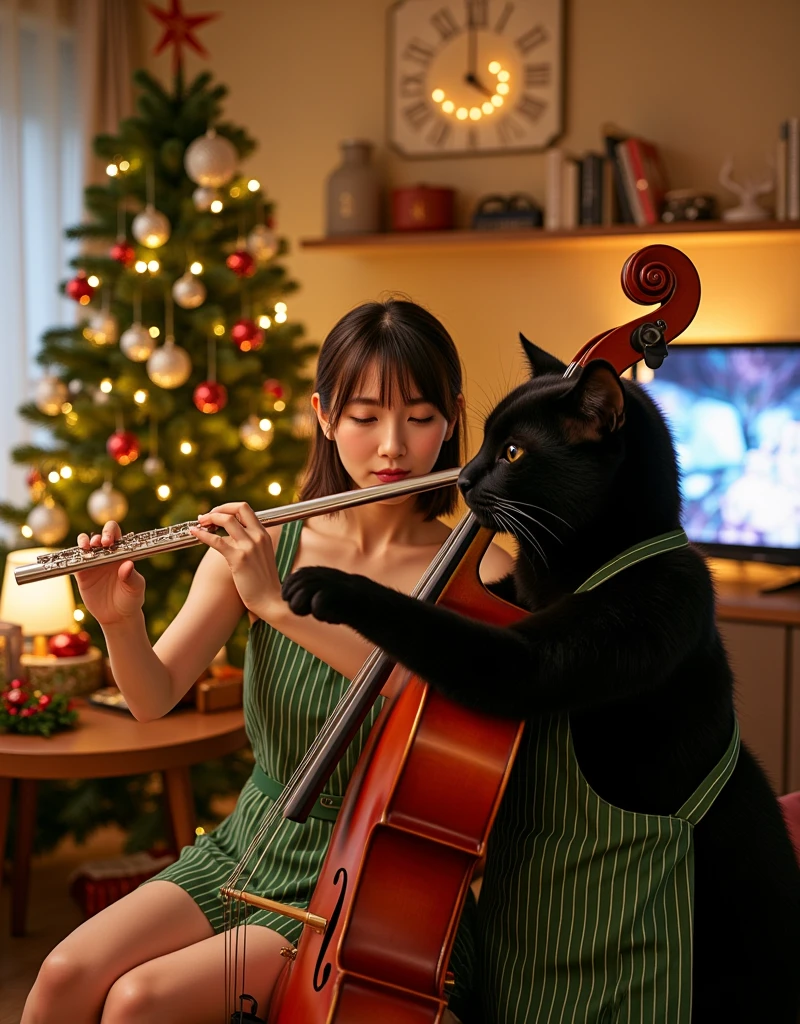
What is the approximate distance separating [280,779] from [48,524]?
1.35 metres

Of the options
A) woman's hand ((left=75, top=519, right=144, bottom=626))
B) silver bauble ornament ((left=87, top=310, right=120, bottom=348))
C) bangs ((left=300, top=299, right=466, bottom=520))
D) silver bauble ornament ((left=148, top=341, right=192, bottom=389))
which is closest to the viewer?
woman's hand ((left=75, top=519, right=144, bottom=626))

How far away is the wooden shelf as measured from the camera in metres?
3.17

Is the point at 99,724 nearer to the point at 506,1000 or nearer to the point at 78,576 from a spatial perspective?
the point at 78,576

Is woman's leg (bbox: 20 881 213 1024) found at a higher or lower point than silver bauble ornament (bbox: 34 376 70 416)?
lower

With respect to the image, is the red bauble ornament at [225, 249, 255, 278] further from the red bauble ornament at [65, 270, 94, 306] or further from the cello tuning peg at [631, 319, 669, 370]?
the cello tuning peg at [631, 319, 669, 370]

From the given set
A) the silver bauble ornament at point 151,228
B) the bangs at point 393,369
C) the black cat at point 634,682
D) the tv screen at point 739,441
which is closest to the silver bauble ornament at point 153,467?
the silver bauble ornament at point 151,228

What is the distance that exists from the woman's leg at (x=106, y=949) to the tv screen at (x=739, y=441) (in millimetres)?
2274

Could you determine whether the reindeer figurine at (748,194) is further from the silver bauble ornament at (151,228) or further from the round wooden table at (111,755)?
the round wooden table at (111,755)

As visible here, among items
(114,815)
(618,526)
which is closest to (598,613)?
(618,526)

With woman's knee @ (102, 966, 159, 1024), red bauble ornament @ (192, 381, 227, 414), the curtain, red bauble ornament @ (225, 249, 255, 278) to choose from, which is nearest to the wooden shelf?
the curtain

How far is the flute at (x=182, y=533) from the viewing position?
118cm

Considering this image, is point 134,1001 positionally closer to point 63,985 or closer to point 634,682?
point 63,985

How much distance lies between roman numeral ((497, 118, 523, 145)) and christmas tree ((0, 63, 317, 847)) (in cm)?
117

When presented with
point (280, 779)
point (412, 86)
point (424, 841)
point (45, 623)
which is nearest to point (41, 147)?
point (412, 86)
